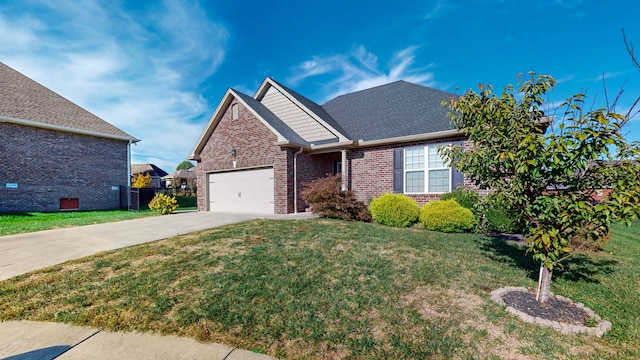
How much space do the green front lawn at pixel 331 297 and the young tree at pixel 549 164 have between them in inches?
38.7

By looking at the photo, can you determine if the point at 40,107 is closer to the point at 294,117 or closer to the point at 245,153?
the point at 245,153

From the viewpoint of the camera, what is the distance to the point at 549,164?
3.18 m

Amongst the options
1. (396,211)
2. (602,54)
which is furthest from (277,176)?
(602,54)

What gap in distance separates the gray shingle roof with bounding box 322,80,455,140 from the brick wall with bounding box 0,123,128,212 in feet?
45.2

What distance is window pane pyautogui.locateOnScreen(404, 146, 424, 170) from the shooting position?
1006 cm

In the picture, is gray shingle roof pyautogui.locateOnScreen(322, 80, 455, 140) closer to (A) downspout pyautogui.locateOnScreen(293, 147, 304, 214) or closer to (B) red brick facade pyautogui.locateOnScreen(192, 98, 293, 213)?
(A) downspout pyautogui.locateOnScreen(293, 147, 304, 214)

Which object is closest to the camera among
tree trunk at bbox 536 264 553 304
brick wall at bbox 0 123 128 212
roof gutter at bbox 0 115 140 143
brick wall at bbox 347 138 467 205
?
tree trunk at bbox 536 264 553 304

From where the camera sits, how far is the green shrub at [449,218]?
790cm

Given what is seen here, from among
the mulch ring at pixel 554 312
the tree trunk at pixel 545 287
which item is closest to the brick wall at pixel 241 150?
the mulch ring at pixel 554 312

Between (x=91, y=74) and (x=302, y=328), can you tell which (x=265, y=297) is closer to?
(x=302, y=328)

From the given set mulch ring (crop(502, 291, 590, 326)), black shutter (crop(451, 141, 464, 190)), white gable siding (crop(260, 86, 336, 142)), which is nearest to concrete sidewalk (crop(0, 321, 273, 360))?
mulch ring (crop(502, 291, 590, 326))

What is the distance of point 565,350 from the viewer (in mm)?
2547

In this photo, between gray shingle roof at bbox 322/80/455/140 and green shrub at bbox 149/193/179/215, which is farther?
green shrub at bbox 149/193/179/215

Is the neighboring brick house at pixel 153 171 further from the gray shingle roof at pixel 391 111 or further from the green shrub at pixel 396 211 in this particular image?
the green shrub at pixel 396 211
